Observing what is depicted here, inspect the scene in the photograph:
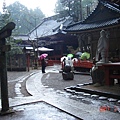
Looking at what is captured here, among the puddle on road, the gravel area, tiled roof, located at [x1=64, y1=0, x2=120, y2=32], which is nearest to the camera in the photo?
the puddle on road

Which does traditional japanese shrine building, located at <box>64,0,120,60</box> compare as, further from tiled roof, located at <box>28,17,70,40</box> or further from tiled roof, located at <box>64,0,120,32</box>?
tiled roof, located at <box>28,17,70,40</box>

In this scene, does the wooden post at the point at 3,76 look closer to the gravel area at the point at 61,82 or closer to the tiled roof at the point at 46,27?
the gravel area at the point at 61,82

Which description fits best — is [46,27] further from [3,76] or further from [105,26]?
[3,76]

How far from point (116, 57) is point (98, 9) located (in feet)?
16.8

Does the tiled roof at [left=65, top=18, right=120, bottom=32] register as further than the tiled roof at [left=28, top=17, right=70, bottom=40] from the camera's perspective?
No

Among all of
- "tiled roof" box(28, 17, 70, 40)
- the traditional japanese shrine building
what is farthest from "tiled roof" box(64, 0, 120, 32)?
"tiled roof" box(28, 17, 70, 40)

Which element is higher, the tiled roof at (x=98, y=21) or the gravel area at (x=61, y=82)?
the tiled roof at (x=98, y=21)

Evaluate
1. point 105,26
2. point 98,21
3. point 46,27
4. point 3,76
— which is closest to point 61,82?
point 3,76

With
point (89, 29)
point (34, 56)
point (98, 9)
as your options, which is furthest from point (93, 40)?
point (34, 56)

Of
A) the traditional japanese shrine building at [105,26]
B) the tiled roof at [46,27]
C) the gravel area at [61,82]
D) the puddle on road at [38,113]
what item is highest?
the tiled roof at [46,27]

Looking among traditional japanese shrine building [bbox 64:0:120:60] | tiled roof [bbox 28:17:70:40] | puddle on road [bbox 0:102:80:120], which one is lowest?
puddle on road [bbox 0:102:80:120]

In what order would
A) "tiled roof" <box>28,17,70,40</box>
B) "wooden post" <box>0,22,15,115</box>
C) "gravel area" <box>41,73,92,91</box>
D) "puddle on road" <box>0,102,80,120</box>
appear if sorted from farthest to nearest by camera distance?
"tiled roof" <box>28,17,70,40</box> → "gravel area" <box>41,73,92,91</box> → "wooden post" <box>0,22,15,115</box> → "puddle on road" <box>0,102,80,120</box>

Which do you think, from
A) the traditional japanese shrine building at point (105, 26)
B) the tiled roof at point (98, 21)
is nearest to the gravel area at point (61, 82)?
the traditional japanese shrine building at point (105, 26)

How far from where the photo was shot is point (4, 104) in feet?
18.3
